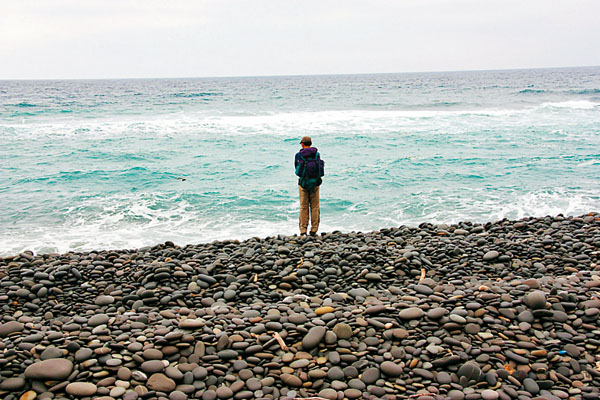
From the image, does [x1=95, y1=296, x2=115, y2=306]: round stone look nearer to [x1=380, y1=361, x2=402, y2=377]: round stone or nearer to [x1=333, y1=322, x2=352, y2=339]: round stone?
[x1=333, y1=322, x2=352, y2=339]: round stone

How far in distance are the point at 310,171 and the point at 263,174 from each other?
9.38 metres

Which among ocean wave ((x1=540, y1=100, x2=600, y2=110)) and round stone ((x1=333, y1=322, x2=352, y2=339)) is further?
ocean wave ((x1=540, y1=100, x2=600, y2=110))

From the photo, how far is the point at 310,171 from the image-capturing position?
8297 millimetres

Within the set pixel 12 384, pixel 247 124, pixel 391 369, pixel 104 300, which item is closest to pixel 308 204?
pixel 104 300

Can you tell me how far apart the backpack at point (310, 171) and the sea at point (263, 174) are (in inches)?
109

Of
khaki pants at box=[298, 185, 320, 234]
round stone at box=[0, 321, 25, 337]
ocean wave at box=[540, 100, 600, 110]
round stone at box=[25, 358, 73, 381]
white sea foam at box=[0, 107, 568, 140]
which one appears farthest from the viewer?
ocean wave at box=[540, 100, 600, 110]

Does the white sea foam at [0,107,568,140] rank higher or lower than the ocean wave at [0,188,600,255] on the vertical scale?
higher

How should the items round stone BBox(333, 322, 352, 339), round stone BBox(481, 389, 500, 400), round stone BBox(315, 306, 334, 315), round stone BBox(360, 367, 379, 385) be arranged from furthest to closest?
round stone BBox(315, 306, 334, 315) < round stone BBox(333, 322, 352, 339) < round stone BBox(360, 367, 379, 385) < round stone BBox(481, 389, 500, 400)

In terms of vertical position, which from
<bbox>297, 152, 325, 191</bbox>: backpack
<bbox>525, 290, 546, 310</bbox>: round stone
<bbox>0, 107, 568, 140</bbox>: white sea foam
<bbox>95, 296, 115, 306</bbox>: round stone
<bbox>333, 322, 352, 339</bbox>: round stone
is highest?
<bbox>0, 107, 568, 140</bbox>: white sea foam

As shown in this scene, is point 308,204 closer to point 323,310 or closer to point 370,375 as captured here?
point 323,310

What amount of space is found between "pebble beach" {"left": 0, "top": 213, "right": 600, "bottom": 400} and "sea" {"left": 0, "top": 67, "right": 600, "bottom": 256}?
13.6ft

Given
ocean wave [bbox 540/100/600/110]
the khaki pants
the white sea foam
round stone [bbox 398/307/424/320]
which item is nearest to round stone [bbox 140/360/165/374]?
round stone [bbox 398/307/424/320]

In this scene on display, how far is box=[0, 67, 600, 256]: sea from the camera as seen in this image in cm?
1151

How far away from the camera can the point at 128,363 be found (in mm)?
3906
